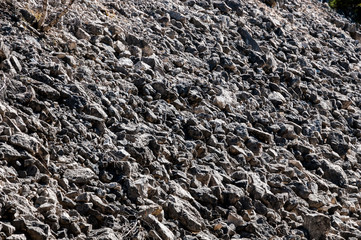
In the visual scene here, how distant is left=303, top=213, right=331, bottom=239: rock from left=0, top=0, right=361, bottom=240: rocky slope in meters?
0.01

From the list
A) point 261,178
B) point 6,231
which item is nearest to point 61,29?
point 261,178

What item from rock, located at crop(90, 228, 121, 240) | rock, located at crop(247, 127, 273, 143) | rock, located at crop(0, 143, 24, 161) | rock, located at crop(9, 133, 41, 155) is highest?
rock, located at crop(247, 127, 273, 143)

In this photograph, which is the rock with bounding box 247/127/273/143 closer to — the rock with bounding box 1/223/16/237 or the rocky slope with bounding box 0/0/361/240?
the rocky slope with bounding box 0/0/361/240

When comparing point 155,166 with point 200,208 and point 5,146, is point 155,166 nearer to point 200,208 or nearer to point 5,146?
point 200,208

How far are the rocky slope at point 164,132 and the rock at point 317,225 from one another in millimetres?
13

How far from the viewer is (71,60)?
7887mm

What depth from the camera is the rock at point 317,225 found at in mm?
6980

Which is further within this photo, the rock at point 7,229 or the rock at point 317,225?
the rock at point 317,225

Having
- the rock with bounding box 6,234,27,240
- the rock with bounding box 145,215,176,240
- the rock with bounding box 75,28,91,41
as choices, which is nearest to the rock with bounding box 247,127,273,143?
the rock with bounding box 75,28,91,41

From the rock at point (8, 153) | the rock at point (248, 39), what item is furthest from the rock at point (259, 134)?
the rock at point (8, 153)

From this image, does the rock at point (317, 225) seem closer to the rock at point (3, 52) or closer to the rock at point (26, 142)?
the rock at point (26, 142)

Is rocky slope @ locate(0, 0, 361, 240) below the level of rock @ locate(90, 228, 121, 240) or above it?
above

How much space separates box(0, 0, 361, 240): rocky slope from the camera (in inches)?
221

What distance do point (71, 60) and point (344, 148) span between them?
534cm
